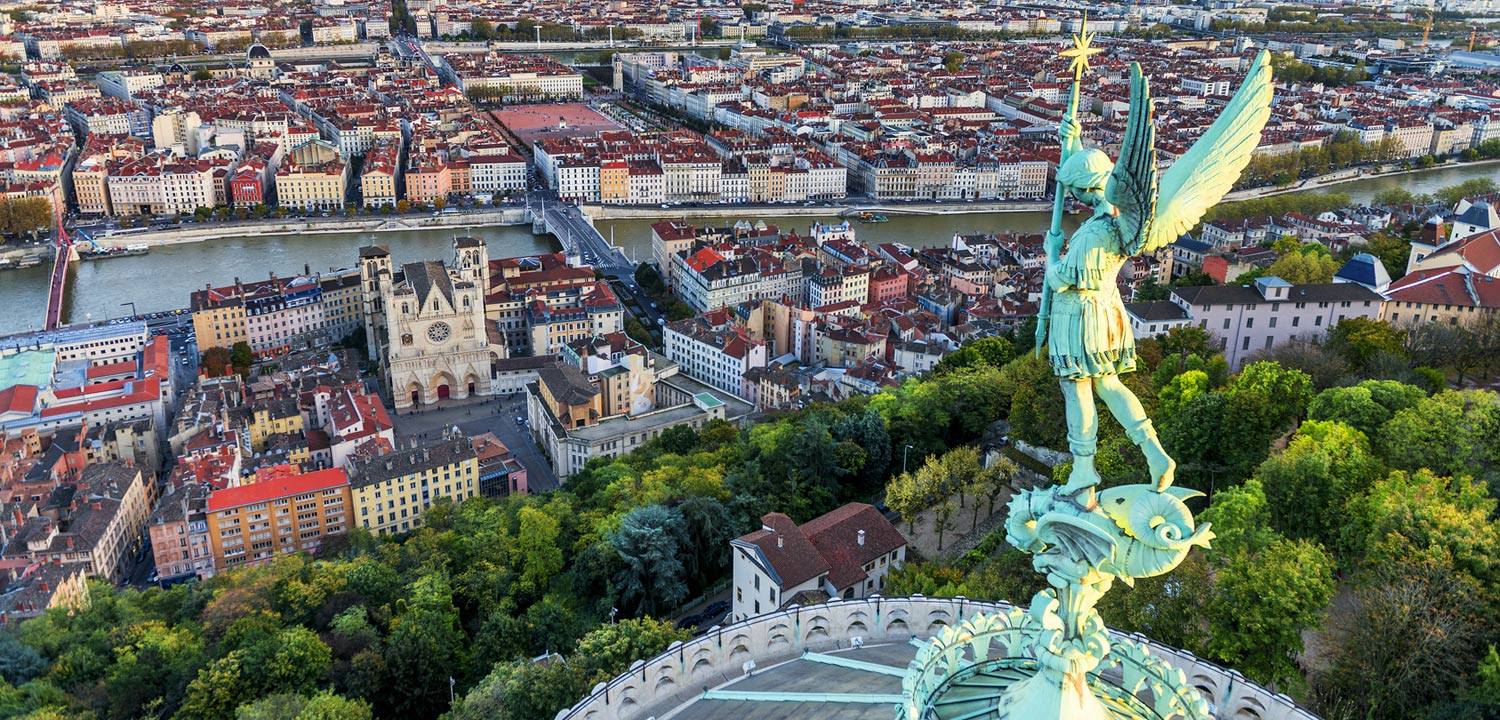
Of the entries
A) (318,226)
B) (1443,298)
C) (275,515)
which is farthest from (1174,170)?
(318,226)

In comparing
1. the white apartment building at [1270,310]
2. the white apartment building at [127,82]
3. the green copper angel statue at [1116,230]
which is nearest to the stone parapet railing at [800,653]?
the green copper angel statue at [1116,230]

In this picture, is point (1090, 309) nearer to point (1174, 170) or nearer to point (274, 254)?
point (1174, 170)

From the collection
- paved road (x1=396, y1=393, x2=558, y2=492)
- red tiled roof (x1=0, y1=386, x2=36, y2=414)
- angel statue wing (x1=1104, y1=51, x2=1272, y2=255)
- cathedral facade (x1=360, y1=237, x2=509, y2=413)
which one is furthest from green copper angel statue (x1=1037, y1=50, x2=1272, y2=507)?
red tiled roof (x1=0, y1=386, x2=36, y2=414)

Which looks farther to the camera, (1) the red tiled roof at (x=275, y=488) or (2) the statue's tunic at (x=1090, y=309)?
(1) the red tiled roof at (x=275, y=488)

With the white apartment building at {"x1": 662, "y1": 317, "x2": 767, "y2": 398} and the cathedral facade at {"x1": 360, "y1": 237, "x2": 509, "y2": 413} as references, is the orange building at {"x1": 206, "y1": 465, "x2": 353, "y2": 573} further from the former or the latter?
the white apartment building at {"x1": 662, "y1": 317, "x2": 767, "y2": 398}

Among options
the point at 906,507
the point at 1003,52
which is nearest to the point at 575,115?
the point at 1003,52

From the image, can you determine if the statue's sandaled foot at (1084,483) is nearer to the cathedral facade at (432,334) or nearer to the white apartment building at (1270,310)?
the white apartment building at (1270,310)

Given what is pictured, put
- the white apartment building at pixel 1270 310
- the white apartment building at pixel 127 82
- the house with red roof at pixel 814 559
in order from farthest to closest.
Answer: the white apartment building at pixel 127 82 < the white apartment building at pixel 1270 310 < the house with red roof at pixel 814 559
